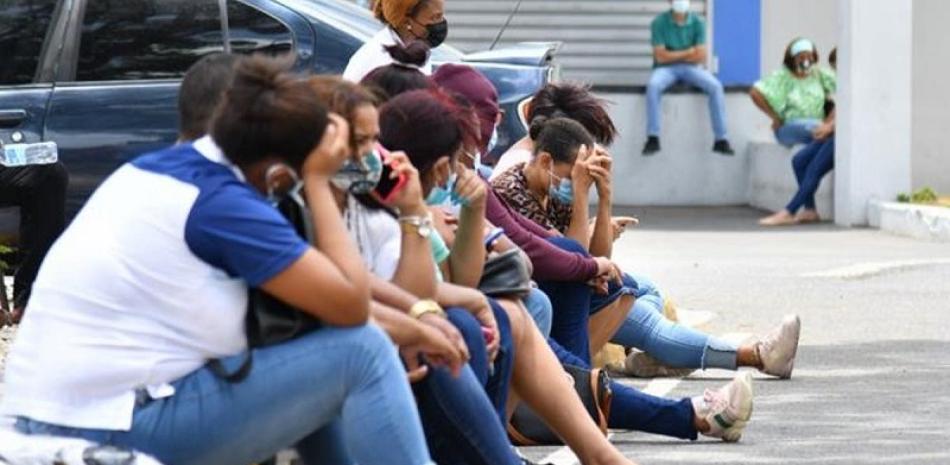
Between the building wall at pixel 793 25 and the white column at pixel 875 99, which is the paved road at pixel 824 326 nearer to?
the white column at pixel 875 99

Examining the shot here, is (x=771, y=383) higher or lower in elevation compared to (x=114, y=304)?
lower

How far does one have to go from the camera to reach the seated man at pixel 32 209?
10.4m

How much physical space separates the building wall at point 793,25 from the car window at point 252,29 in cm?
1219

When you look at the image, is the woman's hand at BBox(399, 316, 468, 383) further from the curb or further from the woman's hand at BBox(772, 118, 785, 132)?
the woman's hand at BBox(772, 118, 785, 132)

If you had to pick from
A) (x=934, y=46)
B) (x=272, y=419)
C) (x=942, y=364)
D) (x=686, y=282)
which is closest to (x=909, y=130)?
(x=934, y=46)

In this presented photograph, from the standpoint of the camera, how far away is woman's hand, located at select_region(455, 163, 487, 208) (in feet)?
21.3

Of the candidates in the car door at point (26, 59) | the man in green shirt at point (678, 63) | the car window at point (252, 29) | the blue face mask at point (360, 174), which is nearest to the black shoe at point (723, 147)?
the man in green shirt at point (678, 63)

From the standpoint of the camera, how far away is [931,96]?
784 inches

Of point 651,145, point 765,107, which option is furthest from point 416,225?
point 651,145

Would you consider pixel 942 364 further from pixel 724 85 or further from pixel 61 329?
pixel 724 85

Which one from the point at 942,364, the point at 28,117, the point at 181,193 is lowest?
the point at 942,364

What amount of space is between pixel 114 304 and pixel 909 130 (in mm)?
14528

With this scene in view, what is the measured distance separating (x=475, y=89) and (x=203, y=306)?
3.02 meters

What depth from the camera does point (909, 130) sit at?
1912cm
